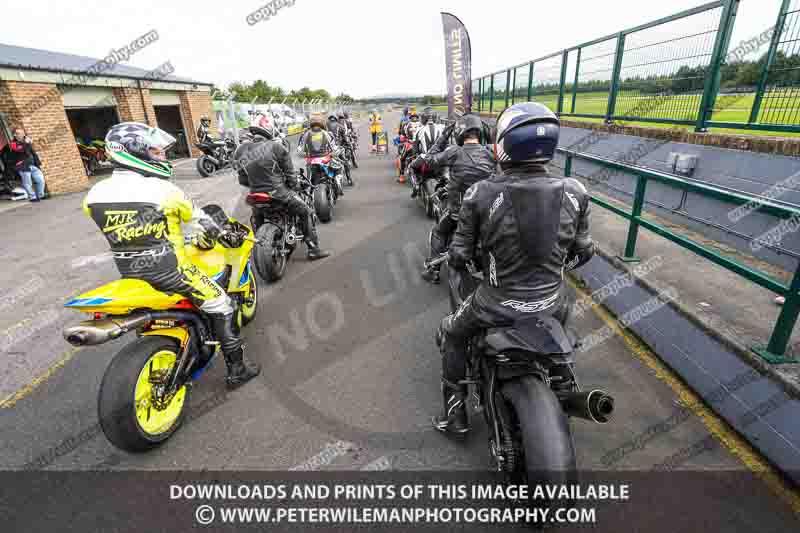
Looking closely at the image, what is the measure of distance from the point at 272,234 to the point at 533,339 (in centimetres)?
420

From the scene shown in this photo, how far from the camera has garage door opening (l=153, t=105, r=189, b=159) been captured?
1944 cm

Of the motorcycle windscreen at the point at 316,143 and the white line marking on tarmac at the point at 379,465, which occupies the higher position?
the motorcycle windscreen at the point at 316,143

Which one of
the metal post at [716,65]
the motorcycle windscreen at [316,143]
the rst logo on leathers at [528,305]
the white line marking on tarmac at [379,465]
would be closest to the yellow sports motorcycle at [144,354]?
the white line marking on tarmac at [379,465]

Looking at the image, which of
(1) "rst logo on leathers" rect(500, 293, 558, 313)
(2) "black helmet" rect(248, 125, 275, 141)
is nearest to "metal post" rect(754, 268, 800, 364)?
(1) "rst logo on leathers" rect(500, 293, 558, 313)

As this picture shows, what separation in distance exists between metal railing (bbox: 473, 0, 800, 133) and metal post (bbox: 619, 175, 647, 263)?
7.51 feet

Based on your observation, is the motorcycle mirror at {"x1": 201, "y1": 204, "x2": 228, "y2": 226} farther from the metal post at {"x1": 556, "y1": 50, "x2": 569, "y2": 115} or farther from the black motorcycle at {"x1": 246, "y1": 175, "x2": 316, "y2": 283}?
the metal post at {"x1": 556, "y1": 50, "x2": 569, "y2": 115}

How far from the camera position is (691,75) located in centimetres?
605

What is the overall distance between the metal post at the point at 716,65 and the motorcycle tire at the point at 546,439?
19.3ft

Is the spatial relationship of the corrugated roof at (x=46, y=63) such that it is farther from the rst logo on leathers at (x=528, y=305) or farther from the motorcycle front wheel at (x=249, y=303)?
the rst logo on leathers at (x=528, y=305)

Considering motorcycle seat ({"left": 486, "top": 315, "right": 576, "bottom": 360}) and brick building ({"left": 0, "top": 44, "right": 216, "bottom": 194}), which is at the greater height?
brick building ({"left": 0, "top": 44, "right": 216, "bottom": 194})

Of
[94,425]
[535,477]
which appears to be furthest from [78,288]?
[535,477]

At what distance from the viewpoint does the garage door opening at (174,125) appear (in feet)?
63.8

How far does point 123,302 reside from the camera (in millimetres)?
2488

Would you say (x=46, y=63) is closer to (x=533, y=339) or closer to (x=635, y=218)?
(x=635, y=218)
